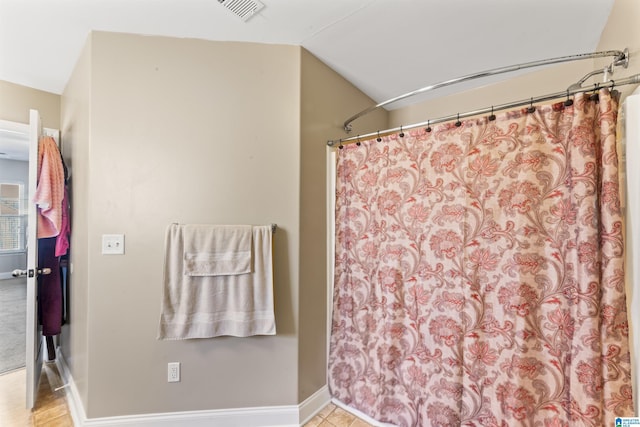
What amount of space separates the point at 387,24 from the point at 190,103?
122 cm

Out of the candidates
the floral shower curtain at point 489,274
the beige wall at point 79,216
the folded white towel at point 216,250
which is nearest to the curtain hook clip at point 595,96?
the floral shower curtain at point 489,274

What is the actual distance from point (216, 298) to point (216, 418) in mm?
720

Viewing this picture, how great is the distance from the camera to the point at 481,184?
129 centimetres

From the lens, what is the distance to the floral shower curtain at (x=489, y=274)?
1.02 metres

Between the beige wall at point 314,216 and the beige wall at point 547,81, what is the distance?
3.17 ft

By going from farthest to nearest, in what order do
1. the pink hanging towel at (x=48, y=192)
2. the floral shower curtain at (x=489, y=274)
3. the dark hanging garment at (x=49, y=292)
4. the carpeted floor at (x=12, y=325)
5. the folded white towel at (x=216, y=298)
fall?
1. the carpeted floor at (x=12, y=325)
2. the dark hanging garment at (x=49, y=292)
3. the pink hanging towel at (x=48, y=192)
4. the folded white towel at (x=216, y=298)
5. the floral shower curtain at (x=489, y=274)

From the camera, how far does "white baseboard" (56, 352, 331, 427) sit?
1449 millimetres

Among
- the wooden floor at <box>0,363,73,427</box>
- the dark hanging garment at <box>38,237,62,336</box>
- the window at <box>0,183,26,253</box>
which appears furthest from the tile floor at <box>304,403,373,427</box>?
the window at <box>0,183,26,253</box>

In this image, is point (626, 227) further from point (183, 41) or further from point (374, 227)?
point (183, 41)

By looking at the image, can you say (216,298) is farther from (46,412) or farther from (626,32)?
(626,32)

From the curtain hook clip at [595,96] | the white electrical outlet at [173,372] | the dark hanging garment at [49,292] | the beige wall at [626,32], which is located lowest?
the white electrical outlet at [173,372]

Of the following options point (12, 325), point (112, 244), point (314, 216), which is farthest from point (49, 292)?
point (314, 216)

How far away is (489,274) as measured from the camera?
4.15 feet

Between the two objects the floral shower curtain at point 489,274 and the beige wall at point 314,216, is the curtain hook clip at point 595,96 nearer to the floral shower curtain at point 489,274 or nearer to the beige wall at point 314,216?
the floral shower curtain at point 489,274
